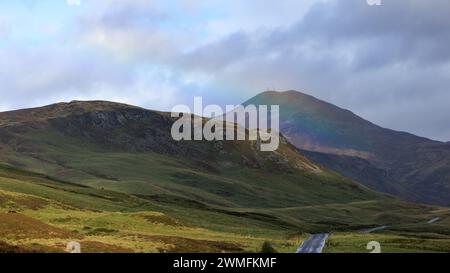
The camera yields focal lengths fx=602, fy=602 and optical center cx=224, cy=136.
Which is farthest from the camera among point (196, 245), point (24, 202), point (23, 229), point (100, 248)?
point (24, 202)

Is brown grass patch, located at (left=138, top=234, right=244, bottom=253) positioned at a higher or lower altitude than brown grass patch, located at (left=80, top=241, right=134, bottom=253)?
lower

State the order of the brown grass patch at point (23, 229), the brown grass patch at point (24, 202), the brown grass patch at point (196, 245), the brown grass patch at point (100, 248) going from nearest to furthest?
the brown grass patch at point (100, 248)
the brown grass patch at point (23, 229)
the brown grass patch at point (196, 245)
the brown grass patch at point (24, 202)

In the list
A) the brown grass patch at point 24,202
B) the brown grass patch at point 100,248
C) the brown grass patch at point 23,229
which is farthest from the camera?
the brown grass patch at point 24,202

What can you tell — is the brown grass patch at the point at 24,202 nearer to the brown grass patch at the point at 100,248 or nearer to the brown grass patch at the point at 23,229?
the brown grass patch at the point at 23,229

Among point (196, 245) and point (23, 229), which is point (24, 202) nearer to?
point (23, 229)

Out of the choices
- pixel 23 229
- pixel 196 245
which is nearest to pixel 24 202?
pixel 23 229

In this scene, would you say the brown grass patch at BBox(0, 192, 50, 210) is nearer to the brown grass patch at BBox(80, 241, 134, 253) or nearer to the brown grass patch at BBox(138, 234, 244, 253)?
the brown grass patch at BBox(138, 234, 244, 253)

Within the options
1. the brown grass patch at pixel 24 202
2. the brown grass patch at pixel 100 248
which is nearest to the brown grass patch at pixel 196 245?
the brown grass patch at pixel 100 248

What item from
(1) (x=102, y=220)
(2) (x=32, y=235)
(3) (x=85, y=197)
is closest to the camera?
(2) (x=32, y=235)

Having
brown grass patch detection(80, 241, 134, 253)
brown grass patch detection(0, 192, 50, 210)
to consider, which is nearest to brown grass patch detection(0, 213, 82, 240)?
brown grass patch detection(80, 241, 134, 253)
